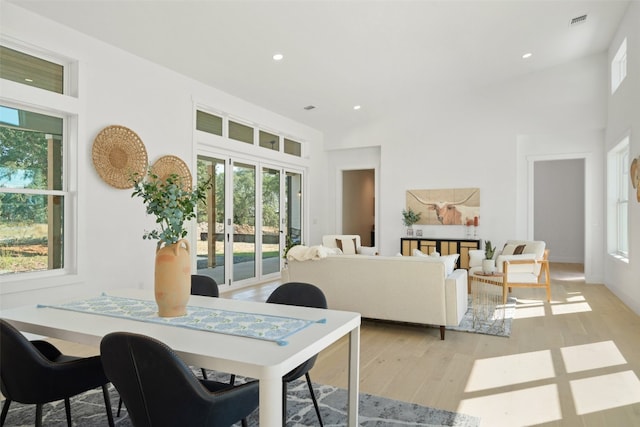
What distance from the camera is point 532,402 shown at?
105 inches

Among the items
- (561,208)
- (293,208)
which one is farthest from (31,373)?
(561,208)

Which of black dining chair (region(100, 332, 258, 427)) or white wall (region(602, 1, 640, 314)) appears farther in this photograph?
white wall (region(602, 1, 640, 314))

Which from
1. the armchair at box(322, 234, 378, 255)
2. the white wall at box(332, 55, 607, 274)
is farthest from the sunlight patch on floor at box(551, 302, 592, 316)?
the armchair at box(322, 234, 378, 255)

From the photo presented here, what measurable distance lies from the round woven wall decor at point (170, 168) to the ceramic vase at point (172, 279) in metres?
3.51

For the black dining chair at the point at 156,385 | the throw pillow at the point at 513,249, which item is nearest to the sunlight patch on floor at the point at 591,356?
the throw pillow at the point at 513,249

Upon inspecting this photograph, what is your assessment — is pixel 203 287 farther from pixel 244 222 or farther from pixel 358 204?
pixel 358 204

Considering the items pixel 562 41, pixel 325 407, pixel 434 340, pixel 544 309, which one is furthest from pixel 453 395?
pixel 562 41

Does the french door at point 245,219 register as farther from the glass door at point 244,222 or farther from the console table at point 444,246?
the console table at point 444,246

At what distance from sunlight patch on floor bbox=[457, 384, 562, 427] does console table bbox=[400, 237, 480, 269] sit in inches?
199

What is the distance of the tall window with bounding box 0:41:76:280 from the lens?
3.88m

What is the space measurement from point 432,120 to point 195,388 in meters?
7.88

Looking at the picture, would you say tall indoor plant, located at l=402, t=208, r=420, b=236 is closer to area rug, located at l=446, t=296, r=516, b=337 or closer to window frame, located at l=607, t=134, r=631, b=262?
window frame, located at l=607, t=134, r=631, b=262

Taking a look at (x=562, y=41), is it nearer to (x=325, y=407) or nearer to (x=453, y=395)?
(x=453, y=395)

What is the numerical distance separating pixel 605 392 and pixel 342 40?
463cm
